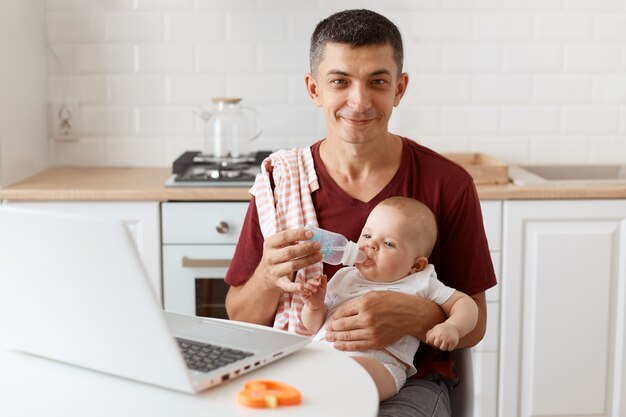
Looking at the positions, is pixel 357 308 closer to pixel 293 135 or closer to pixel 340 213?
pixel 340 213

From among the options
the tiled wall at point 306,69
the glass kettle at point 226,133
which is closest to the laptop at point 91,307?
the glass kettle at point 226,133

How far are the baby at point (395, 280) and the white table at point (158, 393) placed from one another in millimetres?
403

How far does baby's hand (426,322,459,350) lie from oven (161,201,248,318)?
1173mm

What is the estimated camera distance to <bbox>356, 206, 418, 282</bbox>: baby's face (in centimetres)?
182

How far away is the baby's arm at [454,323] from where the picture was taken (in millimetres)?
1681

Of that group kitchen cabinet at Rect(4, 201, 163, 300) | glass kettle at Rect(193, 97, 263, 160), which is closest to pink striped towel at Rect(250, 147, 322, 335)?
kitchen cabinet at Rect(4, 201, 163, 300)

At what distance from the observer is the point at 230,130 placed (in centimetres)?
312

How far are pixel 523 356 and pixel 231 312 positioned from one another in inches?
48.8

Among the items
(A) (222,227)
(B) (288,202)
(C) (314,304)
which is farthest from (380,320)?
(A) (222,227)

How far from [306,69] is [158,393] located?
223 cm

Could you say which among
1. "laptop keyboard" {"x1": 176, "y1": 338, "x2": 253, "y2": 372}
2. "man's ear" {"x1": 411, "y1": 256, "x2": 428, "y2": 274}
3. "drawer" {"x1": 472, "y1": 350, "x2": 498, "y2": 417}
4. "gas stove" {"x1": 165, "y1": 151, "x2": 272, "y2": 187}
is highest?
"gas stove" {"x1": 165, "y1": 151, "x2": 272, "y2": 187}

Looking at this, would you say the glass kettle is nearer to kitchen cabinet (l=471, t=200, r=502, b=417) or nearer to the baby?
kitchen cabinet (l=471, t=200, r=502, b=417)

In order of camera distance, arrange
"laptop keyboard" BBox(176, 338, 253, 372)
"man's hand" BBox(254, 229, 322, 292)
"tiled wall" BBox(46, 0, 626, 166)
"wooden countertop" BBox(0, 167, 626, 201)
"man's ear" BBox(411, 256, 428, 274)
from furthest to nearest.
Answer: "tiled wall" BBox(46, 0, 626, 166) < "wooden countertop" BBox(0, 167, 626, 201) < "man's ear" BBox(411, 256, 428, 274) < "man's hand" BBox(254, 229, 322, 292) < "laptop keyboard" BBox(176, 338, 253, 372)

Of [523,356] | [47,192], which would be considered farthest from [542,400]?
[47,192]
